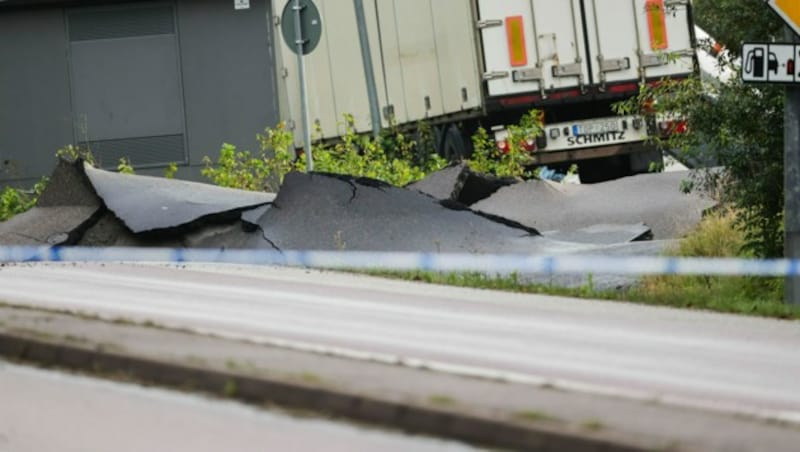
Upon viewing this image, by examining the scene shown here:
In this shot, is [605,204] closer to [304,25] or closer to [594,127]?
[304,25]

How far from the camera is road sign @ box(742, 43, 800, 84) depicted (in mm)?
13438

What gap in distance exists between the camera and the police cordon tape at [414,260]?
51.6 ft

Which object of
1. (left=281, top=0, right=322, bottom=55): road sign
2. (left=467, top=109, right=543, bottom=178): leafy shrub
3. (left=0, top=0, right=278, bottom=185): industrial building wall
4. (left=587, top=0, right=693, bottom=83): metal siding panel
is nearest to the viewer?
(left=281, top=0, right=322, bottom=55): road sign

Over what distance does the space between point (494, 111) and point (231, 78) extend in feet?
12.9

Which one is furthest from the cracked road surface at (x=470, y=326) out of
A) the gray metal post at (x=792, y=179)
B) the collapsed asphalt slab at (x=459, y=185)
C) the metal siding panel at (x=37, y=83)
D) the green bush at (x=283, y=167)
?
the metal siding panel at (x=37, y=83)

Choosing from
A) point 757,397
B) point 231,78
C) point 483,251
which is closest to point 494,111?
point 231,78

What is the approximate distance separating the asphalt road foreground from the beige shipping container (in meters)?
19.5

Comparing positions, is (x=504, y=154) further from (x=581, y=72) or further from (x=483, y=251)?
(x=483, y=251)

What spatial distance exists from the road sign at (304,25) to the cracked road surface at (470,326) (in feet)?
15.7

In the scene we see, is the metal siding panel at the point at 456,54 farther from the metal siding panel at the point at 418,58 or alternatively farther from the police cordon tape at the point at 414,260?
the police cordon tape at the point at 414,260

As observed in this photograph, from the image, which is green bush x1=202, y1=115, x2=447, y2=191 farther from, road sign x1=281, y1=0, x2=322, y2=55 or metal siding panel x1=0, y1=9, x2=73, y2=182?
metal siding panel x1=0, y1=9, x2=73, y2=182

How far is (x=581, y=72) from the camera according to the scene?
2739 centimetres

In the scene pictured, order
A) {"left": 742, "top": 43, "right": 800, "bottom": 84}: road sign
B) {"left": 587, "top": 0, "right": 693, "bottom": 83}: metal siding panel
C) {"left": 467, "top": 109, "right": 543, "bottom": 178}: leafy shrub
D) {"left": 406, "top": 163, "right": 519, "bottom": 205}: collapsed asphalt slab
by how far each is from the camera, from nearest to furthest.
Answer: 1. {"left": 742, "top": 43, "right": 800, "bottom": 84}: road sign
2. {"left": 406, "top": 163, "right": 519, "bottom": 205}: collapsed asphalt slab
3. {"left": 467, "top": 109, "right": 543, "bottom": 178}: leafy shrub
4. {"left": 587, "top": 0, "right": 693, "bottom": 83}: metal siding panel

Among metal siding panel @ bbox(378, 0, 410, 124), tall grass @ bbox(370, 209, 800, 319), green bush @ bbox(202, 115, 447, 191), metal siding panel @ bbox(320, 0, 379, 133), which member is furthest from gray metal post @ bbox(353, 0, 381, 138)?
A: tall grass @ bbox(370, 209, 800, 319)
